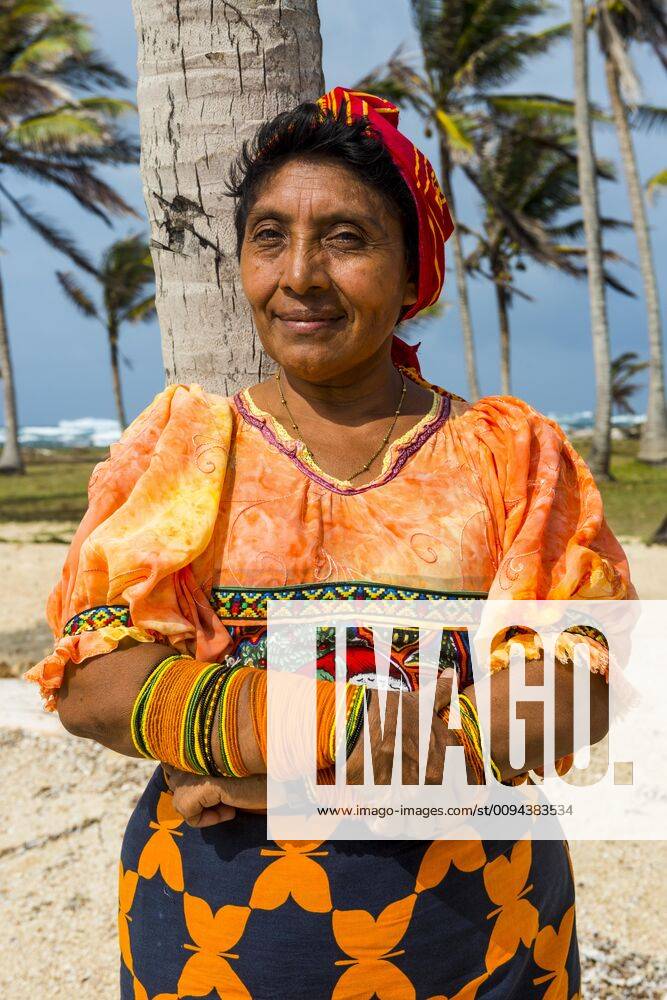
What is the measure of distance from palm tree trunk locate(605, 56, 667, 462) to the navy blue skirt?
18136 millimetres

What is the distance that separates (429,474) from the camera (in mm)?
1635

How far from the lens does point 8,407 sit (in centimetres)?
2138

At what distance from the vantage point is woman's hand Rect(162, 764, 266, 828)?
4.79ft

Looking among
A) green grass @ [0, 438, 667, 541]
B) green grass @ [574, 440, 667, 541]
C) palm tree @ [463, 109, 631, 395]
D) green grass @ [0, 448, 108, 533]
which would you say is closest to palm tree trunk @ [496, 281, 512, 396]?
palm tree @ [463, 109, 631, 395]

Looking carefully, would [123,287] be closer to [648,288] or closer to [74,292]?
[74,292]

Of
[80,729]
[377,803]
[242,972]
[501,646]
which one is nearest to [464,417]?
[501,646]

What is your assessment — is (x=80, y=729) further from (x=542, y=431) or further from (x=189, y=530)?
(x=542, y=431)

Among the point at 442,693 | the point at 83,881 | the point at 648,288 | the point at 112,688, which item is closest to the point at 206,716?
the point at 112,688

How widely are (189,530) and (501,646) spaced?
1.79 feet

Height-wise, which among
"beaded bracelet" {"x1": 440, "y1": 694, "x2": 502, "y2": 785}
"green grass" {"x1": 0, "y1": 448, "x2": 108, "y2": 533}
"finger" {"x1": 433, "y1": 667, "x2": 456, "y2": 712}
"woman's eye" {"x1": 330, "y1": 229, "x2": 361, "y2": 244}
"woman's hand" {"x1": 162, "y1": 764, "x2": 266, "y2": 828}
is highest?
"woman's eye" {"x1": 330, "y1": 229, "x2": 361, "y2": 244}

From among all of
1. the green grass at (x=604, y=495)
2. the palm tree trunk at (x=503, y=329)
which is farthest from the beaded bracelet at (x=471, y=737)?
the palm tree trunk at (x=503, y=329)

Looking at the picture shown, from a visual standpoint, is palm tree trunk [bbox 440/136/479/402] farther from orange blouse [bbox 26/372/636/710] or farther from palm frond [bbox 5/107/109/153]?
orange blouse [bbox 26/372/636/710]

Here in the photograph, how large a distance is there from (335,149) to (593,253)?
642 inches

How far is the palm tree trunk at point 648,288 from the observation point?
60.5ft
